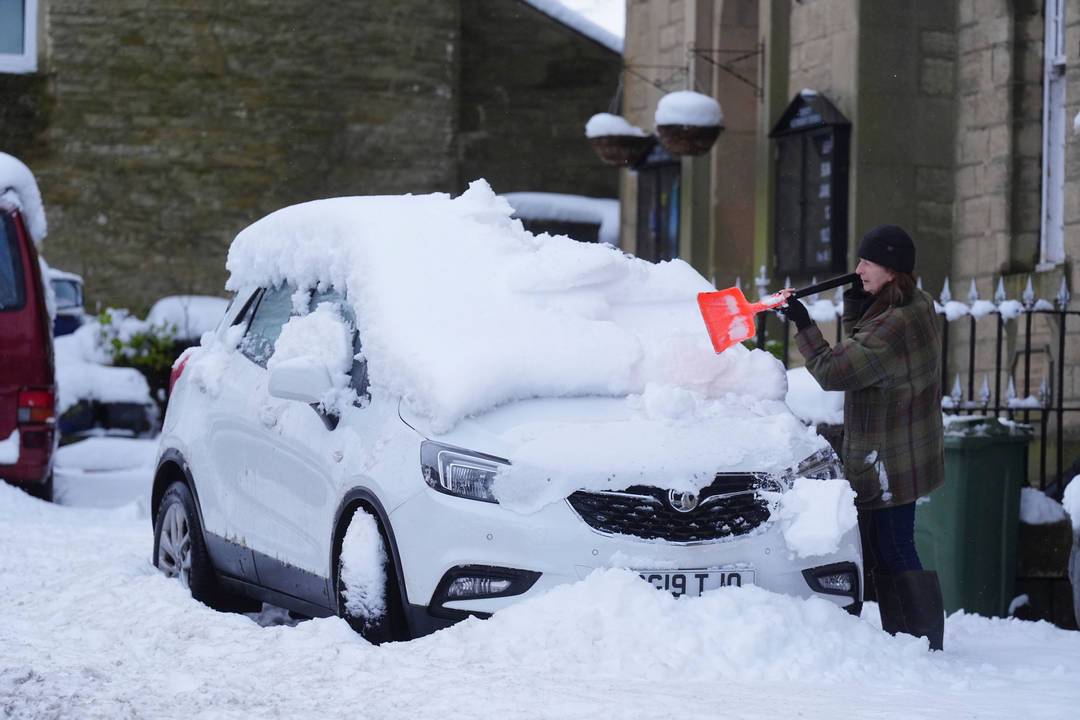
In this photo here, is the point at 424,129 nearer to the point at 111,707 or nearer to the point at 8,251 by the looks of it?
the point at 8,251

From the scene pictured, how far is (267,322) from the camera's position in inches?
262

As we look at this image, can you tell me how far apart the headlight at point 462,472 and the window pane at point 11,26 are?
19.6 meters

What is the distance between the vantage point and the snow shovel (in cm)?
574

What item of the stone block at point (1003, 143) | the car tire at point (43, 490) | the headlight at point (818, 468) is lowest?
the car tire at point (43, 490)

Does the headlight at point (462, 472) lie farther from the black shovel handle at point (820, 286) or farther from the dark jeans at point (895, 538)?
the dark jeans at point (895, 538)

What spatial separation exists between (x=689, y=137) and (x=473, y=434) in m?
10.3

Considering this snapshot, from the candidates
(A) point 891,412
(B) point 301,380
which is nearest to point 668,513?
(A) point 891,412

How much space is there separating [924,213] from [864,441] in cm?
723

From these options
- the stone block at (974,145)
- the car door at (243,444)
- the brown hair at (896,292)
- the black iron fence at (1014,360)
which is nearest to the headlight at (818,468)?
the brown hair at (896,292)

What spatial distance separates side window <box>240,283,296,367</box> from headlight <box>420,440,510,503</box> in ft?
4.72

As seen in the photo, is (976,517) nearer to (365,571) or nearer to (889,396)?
(889,396)

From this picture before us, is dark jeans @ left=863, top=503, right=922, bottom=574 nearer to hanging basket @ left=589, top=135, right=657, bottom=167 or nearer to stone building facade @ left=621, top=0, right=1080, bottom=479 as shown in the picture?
stone building facade @ left=621, top=0, right=1080, bottom=479

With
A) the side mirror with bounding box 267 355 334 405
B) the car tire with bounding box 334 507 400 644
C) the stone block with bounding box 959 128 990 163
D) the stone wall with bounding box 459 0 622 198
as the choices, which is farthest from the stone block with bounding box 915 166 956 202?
the stone wall with bounding box 459 0 622 198

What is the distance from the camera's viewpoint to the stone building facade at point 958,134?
11344 mm
